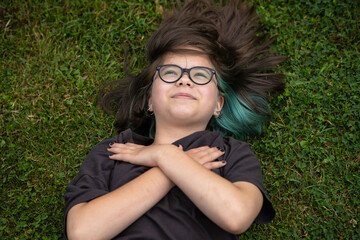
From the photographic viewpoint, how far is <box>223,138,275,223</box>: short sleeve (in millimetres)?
2877

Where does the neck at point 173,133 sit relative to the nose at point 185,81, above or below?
below

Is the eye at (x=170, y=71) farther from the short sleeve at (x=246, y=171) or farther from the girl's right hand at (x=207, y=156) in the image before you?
the short sleeve at (x=246, y=171)

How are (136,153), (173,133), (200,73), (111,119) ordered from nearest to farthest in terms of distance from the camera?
(136,153) < (200,73) < (173,133) < (111,119)

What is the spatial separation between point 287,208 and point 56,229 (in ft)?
8.42

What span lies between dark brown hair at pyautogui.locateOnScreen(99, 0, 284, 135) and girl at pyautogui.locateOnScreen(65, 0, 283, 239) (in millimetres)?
12

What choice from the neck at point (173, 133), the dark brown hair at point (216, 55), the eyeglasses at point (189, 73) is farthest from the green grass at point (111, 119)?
the eyeglasses at point (189, 73)

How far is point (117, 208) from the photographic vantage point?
2.71 metres

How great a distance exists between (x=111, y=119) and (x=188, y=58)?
134cm

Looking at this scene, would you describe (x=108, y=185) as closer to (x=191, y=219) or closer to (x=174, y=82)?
(x=191, y=219)

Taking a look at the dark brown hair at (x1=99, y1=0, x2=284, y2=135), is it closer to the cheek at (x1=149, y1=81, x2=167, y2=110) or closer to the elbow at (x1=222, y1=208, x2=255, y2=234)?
the cheek at (x1=149, y1=81, x2=167, y2=110)

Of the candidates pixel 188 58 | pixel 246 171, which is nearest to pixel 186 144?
pixel 246 171

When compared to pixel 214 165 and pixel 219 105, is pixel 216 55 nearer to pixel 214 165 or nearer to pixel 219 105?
pixel 219 105

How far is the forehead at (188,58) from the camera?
337 cm

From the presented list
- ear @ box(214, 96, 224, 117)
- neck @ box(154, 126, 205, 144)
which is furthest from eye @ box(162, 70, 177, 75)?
ear @ box(214, 96, 224, 117)
